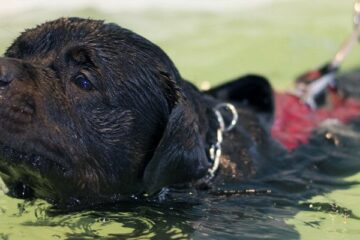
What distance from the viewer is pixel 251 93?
5141 mm

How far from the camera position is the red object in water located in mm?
5018

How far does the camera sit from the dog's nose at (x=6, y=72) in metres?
3.47

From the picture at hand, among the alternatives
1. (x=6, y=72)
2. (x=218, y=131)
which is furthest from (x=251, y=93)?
(x=6, y=72)

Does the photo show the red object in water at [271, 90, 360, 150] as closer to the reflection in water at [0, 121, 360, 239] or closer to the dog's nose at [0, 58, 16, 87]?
the reflection in water at [0, 121, 360, 239]

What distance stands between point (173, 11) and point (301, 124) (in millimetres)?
4499

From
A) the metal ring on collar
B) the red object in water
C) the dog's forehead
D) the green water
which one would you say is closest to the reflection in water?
the green water

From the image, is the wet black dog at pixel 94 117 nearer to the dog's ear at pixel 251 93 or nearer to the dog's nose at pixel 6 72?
the dog's nose at pixel 6 72

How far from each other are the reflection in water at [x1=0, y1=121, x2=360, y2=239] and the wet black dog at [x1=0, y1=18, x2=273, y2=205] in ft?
0.34

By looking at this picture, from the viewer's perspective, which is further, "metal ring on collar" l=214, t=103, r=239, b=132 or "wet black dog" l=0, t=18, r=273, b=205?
"metal ring on collar" l=214, t=103, r=239, b=132

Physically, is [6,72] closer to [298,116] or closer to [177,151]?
[177,151]

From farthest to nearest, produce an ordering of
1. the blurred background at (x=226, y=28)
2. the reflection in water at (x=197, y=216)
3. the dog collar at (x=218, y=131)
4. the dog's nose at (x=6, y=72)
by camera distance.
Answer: the blurred background at (x=226, y=28) < the dog collar at (x=218, y=131) < the reflection in water at (x=197, y=216) < the dog's nose at (x=6, y=72)

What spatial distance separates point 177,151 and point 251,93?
1.46 m

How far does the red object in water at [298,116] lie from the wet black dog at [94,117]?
105cm

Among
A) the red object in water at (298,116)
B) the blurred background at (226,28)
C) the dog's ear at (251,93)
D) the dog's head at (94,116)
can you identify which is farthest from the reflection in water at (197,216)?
the blurred background at (226,28)
